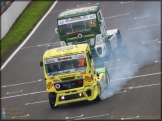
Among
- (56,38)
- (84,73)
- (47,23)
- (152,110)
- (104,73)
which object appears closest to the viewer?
(152,110)

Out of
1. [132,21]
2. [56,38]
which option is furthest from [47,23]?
[132,21]

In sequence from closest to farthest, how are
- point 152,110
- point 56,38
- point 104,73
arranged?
point 152,110 → point 104,73 → point 56,38

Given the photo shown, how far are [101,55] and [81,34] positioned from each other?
165cm

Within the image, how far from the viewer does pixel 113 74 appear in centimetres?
3300

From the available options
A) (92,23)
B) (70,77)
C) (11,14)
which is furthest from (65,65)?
(11,14)

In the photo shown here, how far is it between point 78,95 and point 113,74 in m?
5.79

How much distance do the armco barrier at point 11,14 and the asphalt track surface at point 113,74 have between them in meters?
2.12

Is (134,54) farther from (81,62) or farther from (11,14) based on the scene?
(11,14)

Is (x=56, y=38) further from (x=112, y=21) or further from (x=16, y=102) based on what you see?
(x=16, y=102)

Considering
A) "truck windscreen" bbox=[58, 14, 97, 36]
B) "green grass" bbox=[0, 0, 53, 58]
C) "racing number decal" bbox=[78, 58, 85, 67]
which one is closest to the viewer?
"racing number decal" bbox=[78, 58, 85, 67]

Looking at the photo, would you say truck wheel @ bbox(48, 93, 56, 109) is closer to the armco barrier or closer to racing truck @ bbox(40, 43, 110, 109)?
racing truck @ bbox(40, 43, 110, 109)

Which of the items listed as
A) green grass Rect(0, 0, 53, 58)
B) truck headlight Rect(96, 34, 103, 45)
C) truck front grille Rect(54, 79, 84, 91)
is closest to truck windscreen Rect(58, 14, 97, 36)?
truck headlight Rect(96, 34, 103, 45)

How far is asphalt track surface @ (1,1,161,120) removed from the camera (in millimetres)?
26750

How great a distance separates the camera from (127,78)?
31672 millimetres
